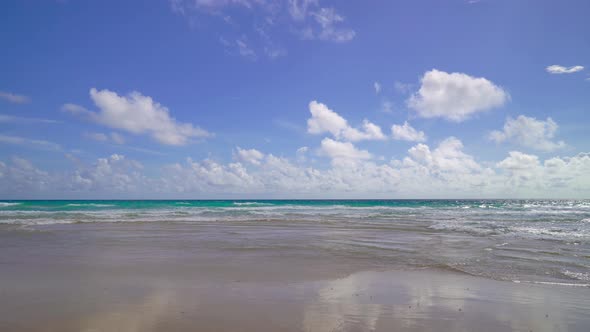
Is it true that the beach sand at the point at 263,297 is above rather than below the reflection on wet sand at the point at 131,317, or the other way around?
below

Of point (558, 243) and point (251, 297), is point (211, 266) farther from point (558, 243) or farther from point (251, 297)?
point (558, 243)

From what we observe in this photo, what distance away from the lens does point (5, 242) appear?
44.3ft

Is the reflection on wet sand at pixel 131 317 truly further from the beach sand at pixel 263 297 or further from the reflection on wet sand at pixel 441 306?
the reflection on wet sand at pixel 441 306

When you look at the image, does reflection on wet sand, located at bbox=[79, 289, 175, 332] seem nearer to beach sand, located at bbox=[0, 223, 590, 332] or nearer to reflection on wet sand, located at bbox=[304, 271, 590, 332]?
beach sand, located at bbox=[0, 223, 590, 332]

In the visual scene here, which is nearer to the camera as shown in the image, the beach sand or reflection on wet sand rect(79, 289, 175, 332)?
reflection on wet sand rect(79, 289, 175, 332)

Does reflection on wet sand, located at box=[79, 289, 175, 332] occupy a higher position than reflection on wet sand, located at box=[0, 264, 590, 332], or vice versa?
reflection on wet sand, located at box=[79, 289, 175, 332]

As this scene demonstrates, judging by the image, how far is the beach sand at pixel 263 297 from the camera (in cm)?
496

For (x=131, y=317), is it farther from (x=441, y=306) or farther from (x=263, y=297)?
(x=441, y=306)

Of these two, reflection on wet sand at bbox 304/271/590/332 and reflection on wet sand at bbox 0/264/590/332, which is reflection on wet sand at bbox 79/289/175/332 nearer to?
reflection on wet sand at bbox 0/264/590/332

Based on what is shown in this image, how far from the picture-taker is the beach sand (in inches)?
195

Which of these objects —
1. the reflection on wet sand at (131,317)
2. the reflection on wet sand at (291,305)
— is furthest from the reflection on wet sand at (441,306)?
the reflection on wet sand at (131,317)

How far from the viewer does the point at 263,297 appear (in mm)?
6219

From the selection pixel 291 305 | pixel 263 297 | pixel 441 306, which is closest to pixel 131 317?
pixel 263 297

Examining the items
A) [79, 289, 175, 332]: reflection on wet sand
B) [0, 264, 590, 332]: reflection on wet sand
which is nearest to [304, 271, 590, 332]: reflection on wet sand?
[0, 264, 590, 332]: reflection on wet sand
